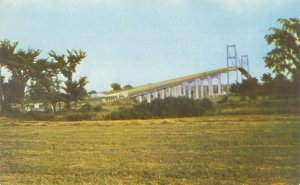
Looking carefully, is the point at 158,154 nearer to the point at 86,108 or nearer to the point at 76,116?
the point at 86,108

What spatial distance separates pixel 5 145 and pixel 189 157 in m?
5.51

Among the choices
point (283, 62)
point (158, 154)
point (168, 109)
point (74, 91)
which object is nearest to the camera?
point (158, 154)

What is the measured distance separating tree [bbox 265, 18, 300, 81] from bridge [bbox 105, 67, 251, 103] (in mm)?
1956

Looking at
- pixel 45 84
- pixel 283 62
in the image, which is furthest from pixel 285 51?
pixel 45 84

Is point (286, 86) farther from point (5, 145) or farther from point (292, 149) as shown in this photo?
point (5, 145)

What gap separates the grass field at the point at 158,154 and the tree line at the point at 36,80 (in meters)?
1.29

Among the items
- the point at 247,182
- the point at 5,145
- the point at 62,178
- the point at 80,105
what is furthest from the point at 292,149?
the point at 80,105

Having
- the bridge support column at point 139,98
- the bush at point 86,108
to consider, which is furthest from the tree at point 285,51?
the bush at point 86,108

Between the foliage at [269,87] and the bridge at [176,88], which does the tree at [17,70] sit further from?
the foliage at [269,87]

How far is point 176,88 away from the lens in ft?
60.4

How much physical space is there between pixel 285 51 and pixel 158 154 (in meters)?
5.82

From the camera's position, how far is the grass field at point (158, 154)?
680 cm

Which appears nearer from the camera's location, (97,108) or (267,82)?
(267,82)

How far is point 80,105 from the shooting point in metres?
14.7
